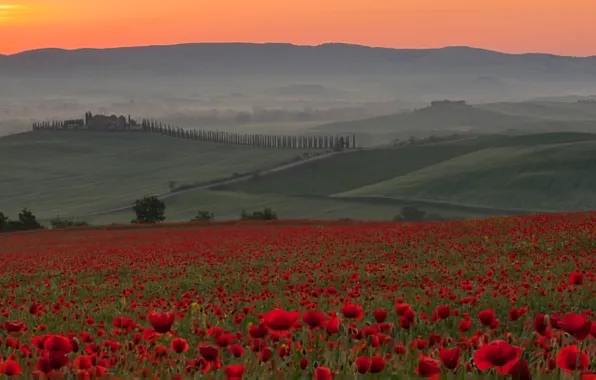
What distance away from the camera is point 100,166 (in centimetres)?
16288

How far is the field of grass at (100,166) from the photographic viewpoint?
132500 millimetres

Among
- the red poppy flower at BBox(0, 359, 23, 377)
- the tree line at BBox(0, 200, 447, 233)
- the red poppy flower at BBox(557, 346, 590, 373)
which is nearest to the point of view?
the red poppy flower at BBox(557, 346, 590, 373)

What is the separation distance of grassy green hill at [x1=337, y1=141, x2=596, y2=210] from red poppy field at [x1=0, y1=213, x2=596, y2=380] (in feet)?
208

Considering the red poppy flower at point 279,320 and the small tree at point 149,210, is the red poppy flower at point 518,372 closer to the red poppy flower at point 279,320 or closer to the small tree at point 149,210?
the red poppy flower at point 279,320

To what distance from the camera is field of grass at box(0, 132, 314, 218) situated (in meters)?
132

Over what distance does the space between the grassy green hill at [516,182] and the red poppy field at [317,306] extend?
208ft

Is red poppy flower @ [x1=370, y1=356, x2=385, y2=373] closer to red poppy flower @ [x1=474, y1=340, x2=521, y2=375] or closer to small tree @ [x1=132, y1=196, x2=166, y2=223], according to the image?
red poppy flower @ [x1=474, y1=340, x2=521, y2=375]

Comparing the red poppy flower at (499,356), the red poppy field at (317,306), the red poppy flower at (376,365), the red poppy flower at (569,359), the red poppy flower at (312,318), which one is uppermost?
the red poppy flower at (499,356)

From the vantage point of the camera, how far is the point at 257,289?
1487 centimetres

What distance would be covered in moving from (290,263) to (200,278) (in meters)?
3.12

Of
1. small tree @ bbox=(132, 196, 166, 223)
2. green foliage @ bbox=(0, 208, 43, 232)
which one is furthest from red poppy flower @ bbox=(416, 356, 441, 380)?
small tree @ bbox=(132, 196, 166, 223)

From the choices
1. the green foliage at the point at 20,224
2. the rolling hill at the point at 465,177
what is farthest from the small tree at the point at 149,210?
the rolling hill at the point at 465,177

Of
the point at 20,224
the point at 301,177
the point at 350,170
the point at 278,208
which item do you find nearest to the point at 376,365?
the point at 20,224

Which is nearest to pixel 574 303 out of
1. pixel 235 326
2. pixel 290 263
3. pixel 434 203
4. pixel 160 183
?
pixel 235 326
